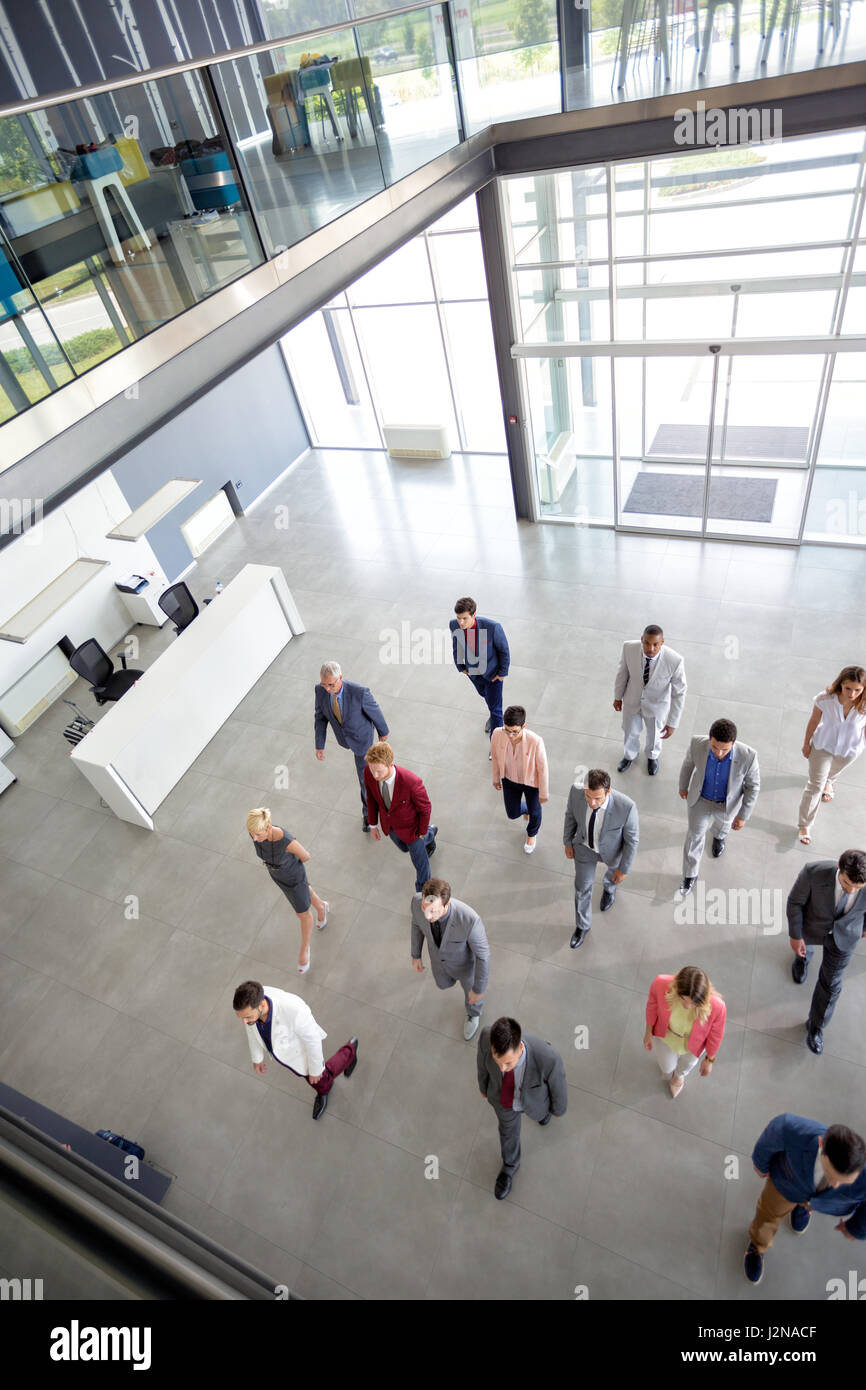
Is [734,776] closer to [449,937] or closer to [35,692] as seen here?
[449,937]

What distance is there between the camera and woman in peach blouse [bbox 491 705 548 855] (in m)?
5.11

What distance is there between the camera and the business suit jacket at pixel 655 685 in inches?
215

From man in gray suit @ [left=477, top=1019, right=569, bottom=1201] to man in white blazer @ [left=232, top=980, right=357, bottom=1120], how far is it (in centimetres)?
109

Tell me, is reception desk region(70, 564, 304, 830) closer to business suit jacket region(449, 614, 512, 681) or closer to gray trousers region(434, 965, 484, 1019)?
business suit jacket region(449, 614, 512, 681)

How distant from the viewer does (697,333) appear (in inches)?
313

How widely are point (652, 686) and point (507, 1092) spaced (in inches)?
124

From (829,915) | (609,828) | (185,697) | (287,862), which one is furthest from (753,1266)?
(185,697)

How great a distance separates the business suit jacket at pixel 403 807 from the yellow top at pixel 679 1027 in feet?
6.56

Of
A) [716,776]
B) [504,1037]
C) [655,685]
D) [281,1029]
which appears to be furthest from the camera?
[655,685]

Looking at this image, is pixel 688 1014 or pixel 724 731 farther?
pixel 724 731

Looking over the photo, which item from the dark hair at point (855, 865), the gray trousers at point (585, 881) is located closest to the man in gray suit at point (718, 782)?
the gray trousers at point (585, 881)

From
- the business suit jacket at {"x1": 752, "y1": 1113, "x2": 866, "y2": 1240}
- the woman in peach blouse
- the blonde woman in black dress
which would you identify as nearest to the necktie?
the business suit jacket at {"x1": 752, "y1": 1113, "x2": 866, "y2": 1240}

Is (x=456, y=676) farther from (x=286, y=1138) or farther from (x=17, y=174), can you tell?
(x=17, y=174)

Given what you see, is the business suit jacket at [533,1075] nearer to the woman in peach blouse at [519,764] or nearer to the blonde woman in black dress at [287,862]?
the blonde woman in black dress at [287,862]
